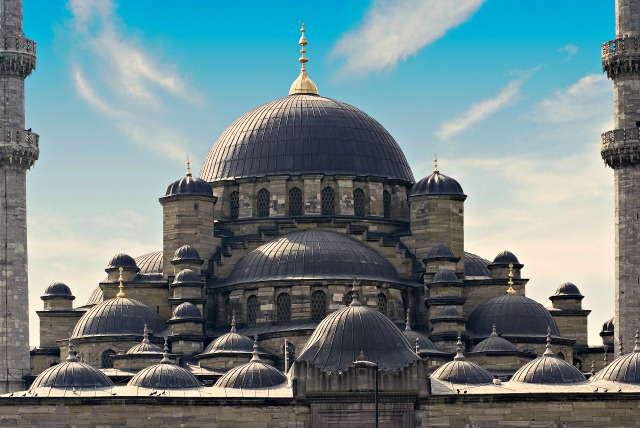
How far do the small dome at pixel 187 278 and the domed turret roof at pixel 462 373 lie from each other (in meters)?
14.9

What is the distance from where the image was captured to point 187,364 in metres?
89.4

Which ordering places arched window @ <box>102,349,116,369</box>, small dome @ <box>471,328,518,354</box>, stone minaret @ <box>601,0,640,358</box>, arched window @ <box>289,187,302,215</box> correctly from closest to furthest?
stone minaret @ <box>601,0,640,358</box> < small dome @ <box>471,328,518,354</box> < arched window @ <box>102,349,116,369</box> < arched window @ <box>289,187,302,215</box>

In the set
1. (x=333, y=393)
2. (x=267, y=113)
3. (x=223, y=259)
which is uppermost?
(x=267, y=113)

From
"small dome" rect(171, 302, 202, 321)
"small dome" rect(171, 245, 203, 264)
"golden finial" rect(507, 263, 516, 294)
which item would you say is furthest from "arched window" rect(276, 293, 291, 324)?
"golden finial" rect(507, 263, 516, 294)

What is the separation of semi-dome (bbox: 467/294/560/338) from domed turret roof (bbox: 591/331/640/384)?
12.1m

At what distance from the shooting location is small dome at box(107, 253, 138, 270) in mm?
96938

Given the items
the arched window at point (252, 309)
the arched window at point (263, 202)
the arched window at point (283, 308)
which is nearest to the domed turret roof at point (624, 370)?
the arched window at point (283, 308)

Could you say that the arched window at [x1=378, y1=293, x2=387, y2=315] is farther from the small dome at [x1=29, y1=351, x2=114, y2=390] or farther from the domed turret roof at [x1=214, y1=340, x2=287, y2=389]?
the small dome at [x1=29, y1=351, x2=114, y2=390]

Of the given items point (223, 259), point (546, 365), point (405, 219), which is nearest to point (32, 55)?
point (223, 259)

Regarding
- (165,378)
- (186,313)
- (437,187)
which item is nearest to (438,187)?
(437,187)

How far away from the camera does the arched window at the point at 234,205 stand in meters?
99.3

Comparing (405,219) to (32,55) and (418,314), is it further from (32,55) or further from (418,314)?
(32,55)

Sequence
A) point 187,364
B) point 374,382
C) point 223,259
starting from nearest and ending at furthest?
point 374,382
point 187,364
point 223,259

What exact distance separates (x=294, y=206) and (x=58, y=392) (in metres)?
22.9
